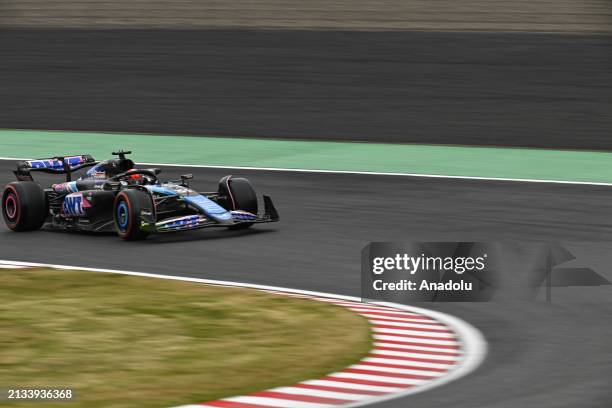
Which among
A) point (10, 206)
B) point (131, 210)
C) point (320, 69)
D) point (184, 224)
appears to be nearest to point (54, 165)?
point (10, 206)

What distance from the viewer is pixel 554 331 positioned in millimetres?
10266

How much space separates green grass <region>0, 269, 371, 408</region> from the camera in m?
8.58

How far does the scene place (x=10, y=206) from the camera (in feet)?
53.9

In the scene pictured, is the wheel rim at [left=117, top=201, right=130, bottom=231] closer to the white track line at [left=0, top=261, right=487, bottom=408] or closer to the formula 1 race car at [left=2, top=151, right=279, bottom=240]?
the formula 1 race car at [left=2, top=151, right=279, bottom=240]

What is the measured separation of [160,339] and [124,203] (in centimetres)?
529

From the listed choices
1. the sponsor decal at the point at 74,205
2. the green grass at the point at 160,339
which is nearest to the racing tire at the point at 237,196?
the sponsor decal at the point at 74,205

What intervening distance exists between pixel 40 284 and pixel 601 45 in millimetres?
13986

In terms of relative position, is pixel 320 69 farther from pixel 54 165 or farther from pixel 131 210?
pixel 131 210

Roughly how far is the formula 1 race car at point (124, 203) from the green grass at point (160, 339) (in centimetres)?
235

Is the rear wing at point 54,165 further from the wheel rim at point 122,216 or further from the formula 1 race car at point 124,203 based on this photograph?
the wheel rim at point 122,216

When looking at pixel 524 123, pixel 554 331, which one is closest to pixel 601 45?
pixel 524 123

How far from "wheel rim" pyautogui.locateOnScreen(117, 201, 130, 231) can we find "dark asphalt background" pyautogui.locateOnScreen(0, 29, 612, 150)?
8.91 meters

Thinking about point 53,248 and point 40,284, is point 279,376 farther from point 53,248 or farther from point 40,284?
point 53,248

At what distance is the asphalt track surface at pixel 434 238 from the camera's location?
8703 mm
